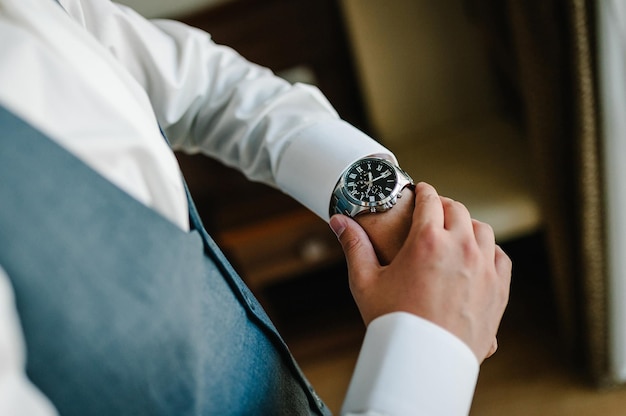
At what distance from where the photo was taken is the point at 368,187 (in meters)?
0.65

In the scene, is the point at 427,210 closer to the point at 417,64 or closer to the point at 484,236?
the point at 484,236

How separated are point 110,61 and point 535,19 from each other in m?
0.86

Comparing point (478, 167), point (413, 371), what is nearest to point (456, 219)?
point (413, 371)

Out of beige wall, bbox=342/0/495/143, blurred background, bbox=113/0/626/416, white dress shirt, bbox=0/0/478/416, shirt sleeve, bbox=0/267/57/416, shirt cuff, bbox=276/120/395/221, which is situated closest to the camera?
shirt sleeve, bbox=0/267/57/416

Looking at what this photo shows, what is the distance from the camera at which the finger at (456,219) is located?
550mm

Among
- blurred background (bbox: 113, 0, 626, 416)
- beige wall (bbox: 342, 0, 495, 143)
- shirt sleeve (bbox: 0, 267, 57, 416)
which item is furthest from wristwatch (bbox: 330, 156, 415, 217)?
beige wall (bbox: 342, 0, 495, 143)

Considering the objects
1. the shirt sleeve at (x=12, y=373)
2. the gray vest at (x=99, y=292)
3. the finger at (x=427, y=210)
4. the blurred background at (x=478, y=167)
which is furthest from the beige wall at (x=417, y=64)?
the shirt sleeve at (x=12, y=373)

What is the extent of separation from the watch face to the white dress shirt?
0.01m

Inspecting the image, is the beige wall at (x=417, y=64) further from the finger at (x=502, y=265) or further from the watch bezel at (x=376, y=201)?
the finger at (x=502, y=265)

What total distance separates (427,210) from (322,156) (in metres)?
0.15

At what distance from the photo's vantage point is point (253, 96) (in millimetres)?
712

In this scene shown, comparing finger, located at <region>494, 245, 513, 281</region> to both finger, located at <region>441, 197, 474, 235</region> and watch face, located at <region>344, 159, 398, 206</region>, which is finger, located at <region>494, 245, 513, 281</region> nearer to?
finger, located at <region>441, 197, 474, 235</region>

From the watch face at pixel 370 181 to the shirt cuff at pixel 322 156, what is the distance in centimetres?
1

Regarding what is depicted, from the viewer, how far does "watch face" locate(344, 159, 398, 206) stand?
644 millimetres
